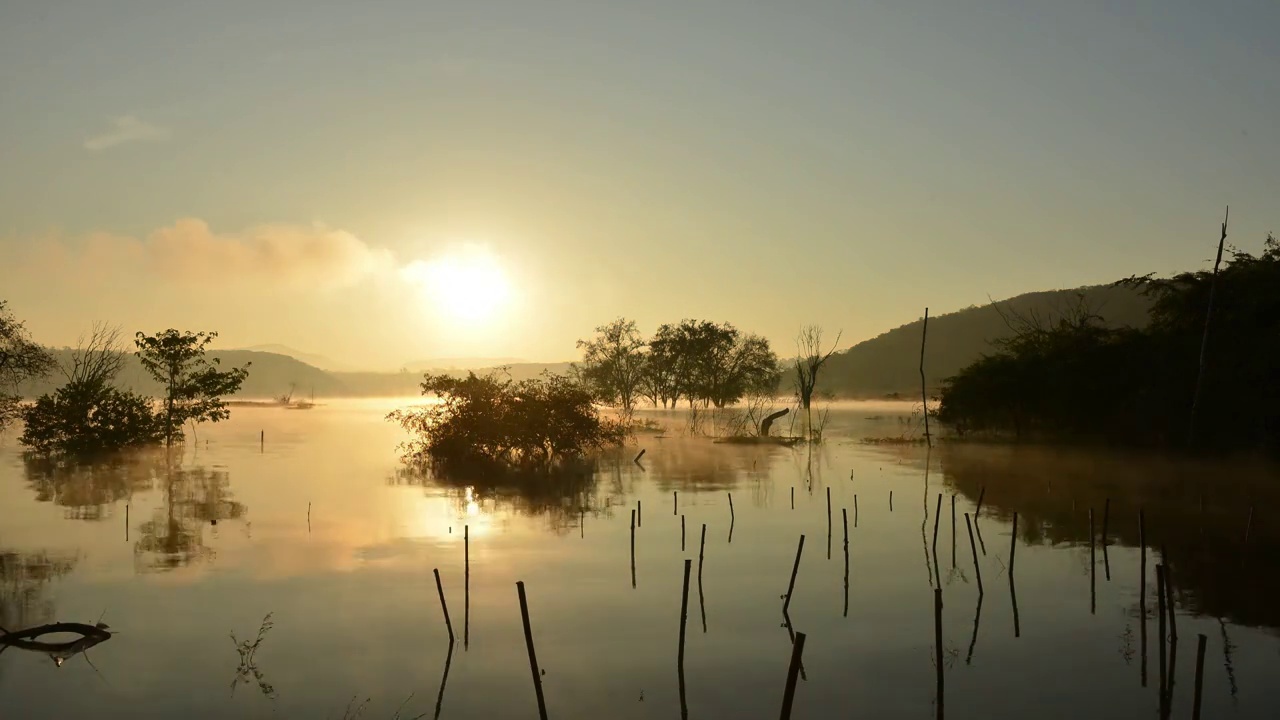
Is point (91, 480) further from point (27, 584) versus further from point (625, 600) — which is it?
point (625, 600)

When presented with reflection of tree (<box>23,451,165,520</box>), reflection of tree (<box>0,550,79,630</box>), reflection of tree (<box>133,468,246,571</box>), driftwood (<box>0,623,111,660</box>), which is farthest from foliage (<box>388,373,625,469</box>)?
driftwood (<box>0,623,111,660</box>)

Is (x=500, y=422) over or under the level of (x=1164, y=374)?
under

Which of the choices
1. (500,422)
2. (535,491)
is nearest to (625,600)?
(535,491)

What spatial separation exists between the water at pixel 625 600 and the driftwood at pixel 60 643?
0.77ft

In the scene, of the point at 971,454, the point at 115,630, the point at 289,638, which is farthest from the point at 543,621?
the point at 971,454

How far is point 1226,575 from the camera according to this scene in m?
25.0

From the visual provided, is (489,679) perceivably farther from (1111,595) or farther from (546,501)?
(546,501)

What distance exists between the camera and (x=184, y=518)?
39.0 m

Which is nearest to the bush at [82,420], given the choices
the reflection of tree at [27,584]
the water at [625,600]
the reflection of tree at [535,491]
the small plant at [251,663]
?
the water at [625,600]

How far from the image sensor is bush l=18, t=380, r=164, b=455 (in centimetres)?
6406

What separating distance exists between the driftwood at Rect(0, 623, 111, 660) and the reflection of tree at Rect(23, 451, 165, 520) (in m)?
21.6

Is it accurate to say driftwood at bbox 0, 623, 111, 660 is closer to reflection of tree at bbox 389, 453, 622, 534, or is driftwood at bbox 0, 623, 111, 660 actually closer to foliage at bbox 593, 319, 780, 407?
reflection of tree at bbox 389, 453, 622, 534

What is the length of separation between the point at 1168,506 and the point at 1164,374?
43.8 ft

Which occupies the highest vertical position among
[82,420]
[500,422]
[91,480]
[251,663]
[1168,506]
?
[500,422]
